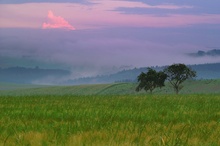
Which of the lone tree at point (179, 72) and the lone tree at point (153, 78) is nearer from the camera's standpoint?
the lone tree at point (179, 72)

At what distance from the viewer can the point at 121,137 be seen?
816 cm

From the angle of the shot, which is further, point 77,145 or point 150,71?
point 150,71

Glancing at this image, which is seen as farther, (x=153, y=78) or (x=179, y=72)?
(x=153, y=78)

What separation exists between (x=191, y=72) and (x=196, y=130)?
11077cm

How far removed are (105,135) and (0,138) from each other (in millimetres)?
2268

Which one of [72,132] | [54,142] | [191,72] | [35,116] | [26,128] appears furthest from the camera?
[191,72]

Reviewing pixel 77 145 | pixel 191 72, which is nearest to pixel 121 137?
pixel 77 145

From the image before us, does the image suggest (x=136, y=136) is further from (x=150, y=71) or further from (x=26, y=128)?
(x=150, y=71)

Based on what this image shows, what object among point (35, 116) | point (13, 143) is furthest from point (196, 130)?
point (35, 116)

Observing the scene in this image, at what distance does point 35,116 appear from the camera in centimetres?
1491

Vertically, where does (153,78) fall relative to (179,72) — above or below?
below

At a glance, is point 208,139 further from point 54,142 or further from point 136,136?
point 54,142

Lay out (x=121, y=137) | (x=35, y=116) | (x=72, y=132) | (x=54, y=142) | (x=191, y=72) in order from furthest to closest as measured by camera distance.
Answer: (x=191, y=72), (x=35, y=116), (x=72, y=132), (x=121, y=137), (x=54, y=142)

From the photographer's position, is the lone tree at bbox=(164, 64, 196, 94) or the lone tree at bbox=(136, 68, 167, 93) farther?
the lone tree at bbox=(136, 68, 167, 93)
